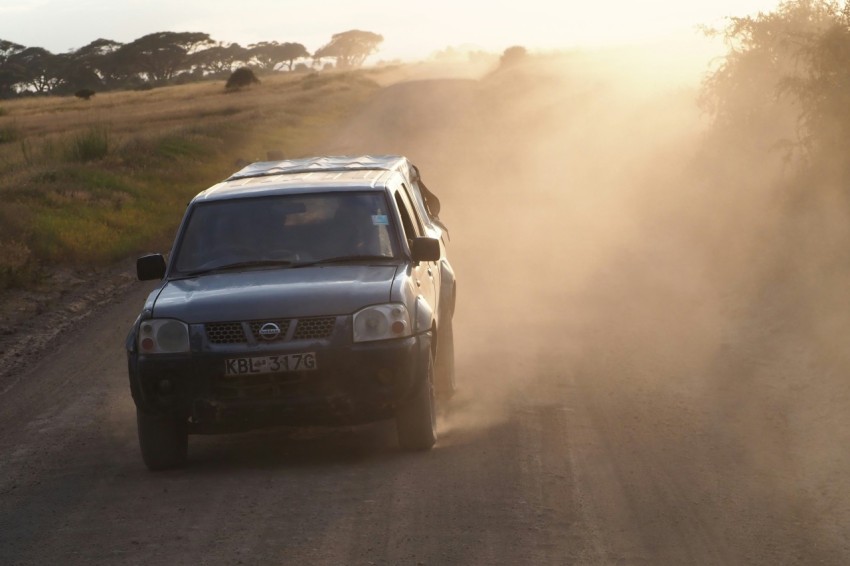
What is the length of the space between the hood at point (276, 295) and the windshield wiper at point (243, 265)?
17cm

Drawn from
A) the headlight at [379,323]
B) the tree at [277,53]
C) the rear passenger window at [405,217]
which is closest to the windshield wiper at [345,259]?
the rear passenger window at [405,217]

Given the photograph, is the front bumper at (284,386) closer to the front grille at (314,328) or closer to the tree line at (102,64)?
the front grille at (314,328)

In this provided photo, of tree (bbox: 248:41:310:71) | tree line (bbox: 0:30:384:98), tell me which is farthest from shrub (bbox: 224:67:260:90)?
tree (bbox: 248:41:310:71)

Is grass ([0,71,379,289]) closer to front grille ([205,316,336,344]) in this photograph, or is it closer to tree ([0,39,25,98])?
front grille ([205,316,336,344])

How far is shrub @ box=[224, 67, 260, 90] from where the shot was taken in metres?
66.6

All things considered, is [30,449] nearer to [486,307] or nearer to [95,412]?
[95,412]

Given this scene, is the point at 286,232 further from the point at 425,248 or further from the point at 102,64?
the point at 102,64

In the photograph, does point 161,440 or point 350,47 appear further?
point 350,47

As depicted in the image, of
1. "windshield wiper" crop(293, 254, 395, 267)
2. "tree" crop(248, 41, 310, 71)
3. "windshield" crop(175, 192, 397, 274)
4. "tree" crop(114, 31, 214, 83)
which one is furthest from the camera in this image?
"tree" crop(248, 41, 310, 71)

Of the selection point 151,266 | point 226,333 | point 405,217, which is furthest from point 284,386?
point 405,217

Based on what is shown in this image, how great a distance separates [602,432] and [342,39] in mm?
101354

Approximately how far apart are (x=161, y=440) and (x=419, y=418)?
1.52m

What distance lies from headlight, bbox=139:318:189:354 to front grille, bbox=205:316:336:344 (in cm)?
15

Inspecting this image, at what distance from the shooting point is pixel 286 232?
796 centimetres
